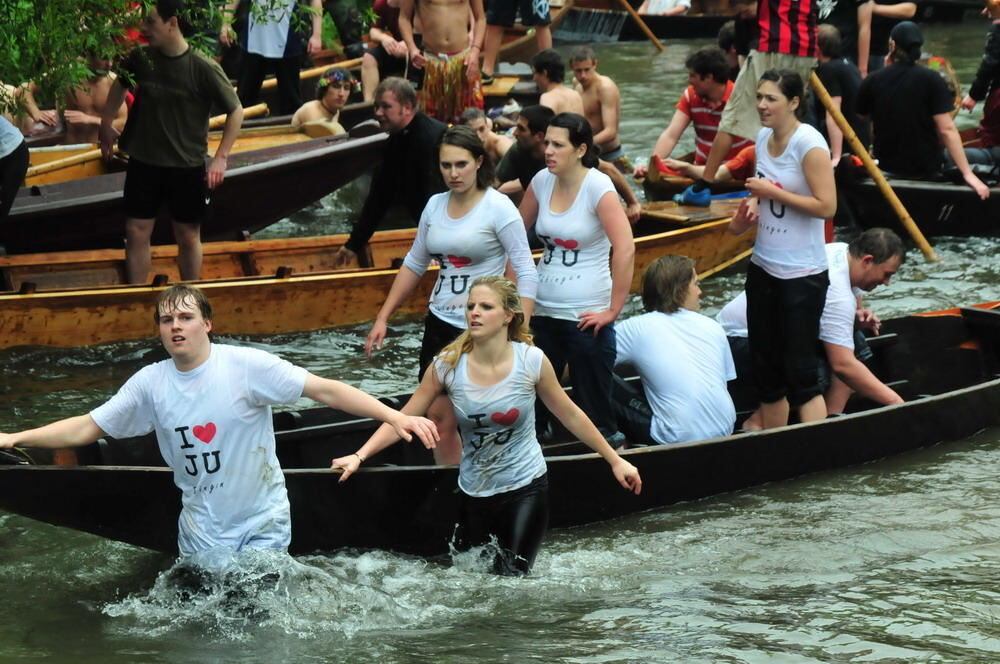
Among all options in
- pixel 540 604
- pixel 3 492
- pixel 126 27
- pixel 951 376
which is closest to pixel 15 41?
pixel 126 27

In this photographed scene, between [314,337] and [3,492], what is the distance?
4.73 m

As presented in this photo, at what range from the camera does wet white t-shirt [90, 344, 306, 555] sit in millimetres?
5426

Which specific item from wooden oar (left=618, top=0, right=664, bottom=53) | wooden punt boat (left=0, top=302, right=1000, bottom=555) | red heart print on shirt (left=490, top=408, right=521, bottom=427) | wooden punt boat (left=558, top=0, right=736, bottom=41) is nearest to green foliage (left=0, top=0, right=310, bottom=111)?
wooden punt boat (left=0, top=302, right=1000, bottom=555)

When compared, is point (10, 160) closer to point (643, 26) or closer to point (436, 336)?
point (436, 336)

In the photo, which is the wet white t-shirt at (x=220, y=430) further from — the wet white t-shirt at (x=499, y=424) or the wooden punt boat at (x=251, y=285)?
the wooden punt boat at (x=251, y=285)

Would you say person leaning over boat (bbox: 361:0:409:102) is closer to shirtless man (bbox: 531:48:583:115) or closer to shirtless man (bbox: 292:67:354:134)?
shirtless man (bbox: 292:67:354:134)

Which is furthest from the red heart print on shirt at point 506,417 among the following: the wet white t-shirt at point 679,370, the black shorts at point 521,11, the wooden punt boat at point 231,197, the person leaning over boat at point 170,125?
the black shorts at point 521,11

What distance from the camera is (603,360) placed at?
7090mm

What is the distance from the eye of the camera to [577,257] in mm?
6980

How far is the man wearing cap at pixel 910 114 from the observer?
12.2 metres

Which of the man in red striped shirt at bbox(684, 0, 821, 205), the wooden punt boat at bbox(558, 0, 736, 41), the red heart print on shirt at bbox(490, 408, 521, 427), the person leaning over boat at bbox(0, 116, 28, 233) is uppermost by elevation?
the man in red striped shirt at bbox(684, 0, 821, 205)

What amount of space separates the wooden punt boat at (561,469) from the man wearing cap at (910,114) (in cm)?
318

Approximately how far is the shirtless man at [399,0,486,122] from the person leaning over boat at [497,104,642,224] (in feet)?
8.56

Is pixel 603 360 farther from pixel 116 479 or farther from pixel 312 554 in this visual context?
pixel 116 479
